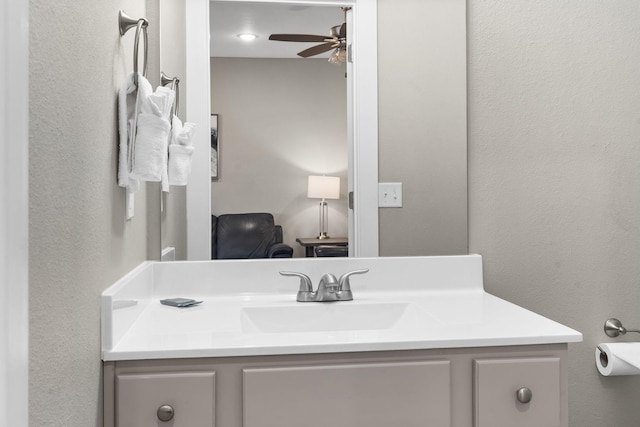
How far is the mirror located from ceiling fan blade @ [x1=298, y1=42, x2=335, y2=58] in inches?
6.2

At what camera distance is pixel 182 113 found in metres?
1.82

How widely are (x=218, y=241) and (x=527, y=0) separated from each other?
1.25m

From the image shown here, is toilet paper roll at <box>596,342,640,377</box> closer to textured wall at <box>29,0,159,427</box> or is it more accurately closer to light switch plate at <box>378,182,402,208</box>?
light switch plate at <box>378,182,402,208</box>

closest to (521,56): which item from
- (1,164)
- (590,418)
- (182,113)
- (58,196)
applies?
(182,113)

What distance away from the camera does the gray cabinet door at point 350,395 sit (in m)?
1.27

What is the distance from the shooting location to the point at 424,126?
192cm

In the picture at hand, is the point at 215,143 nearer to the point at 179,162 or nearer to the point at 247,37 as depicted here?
the point at 179,162

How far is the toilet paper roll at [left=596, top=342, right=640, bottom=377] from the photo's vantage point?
188 cm

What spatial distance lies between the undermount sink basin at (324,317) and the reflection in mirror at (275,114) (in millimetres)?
256

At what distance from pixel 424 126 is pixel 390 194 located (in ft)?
0.79

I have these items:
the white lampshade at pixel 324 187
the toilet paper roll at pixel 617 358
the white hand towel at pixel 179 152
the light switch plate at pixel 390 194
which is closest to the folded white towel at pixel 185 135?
the white hand towel at pixel 179 152

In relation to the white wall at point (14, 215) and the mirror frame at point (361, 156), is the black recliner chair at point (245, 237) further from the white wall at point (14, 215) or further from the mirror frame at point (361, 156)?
the white wall at point (14, 215)

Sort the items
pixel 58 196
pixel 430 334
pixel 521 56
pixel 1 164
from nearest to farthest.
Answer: pixel 1 164 → pixel 58 196 → pixel 430 334 → pixel 521 56

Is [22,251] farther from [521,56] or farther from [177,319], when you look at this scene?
[521,56]
